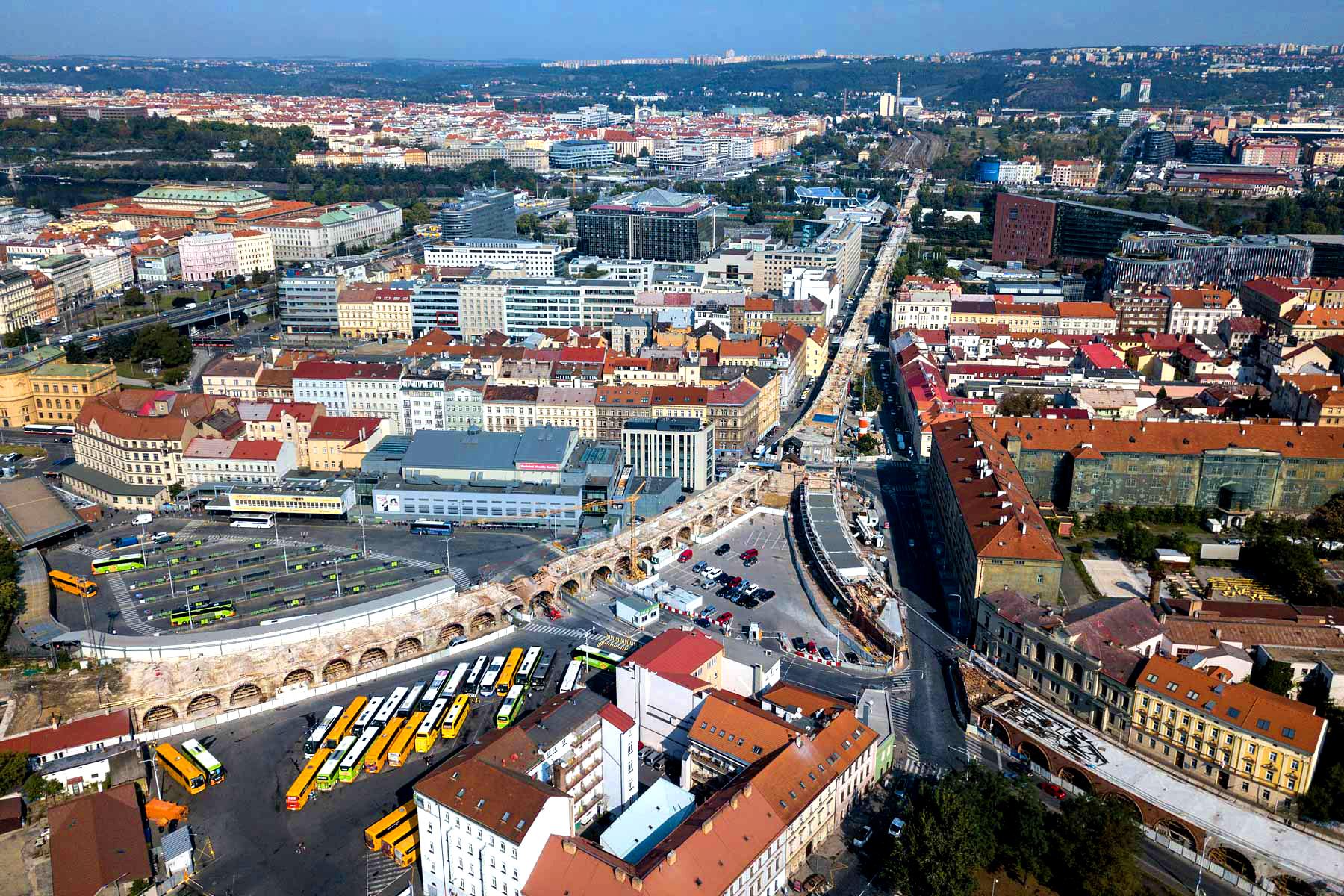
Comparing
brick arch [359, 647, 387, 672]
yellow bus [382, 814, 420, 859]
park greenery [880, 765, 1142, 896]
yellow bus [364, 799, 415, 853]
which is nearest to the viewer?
park greenery [880, 765, 1142, 896]

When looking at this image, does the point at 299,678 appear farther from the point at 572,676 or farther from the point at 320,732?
the point at 572,676

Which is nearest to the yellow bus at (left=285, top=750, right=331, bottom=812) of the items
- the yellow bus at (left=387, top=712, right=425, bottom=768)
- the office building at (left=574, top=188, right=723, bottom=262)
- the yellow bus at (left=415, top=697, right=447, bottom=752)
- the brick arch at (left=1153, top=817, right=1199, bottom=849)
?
the yellow bus at (left=387, top=712, right=425, bottom=768)

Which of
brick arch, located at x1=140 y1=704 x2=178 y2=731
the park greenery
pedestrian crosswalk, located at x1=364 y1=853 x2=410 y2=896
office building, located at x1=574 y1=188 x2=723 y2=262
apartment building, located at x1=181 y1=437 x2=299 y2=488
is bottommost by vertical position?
pedestrian crosswalk, located at x1=364 y1=853 x2=410 y2=896

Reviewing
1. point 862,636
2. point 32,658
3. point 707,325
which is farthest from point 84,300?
point 862,636

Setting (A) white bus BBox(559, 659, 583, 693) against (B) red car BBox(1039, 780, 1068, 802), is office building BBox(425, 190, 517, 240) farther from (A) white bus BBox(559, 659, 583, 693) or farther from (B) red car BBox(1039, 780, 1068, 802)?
(B) red car BBox(1039, 780, 1068, 802)

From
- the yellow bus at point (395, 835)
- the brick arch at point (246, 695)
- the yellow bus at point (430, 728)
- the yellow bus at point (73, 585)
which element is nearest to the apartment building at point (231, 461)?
the yellow bus at point (73, 585)

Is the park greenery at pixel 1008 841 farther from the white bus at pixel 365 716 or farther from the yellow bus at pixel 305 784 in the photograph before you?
the white bus at pixel 365 716

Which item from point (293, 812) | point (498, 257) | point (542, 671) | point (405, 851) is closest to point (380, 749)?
point (293, 812)
